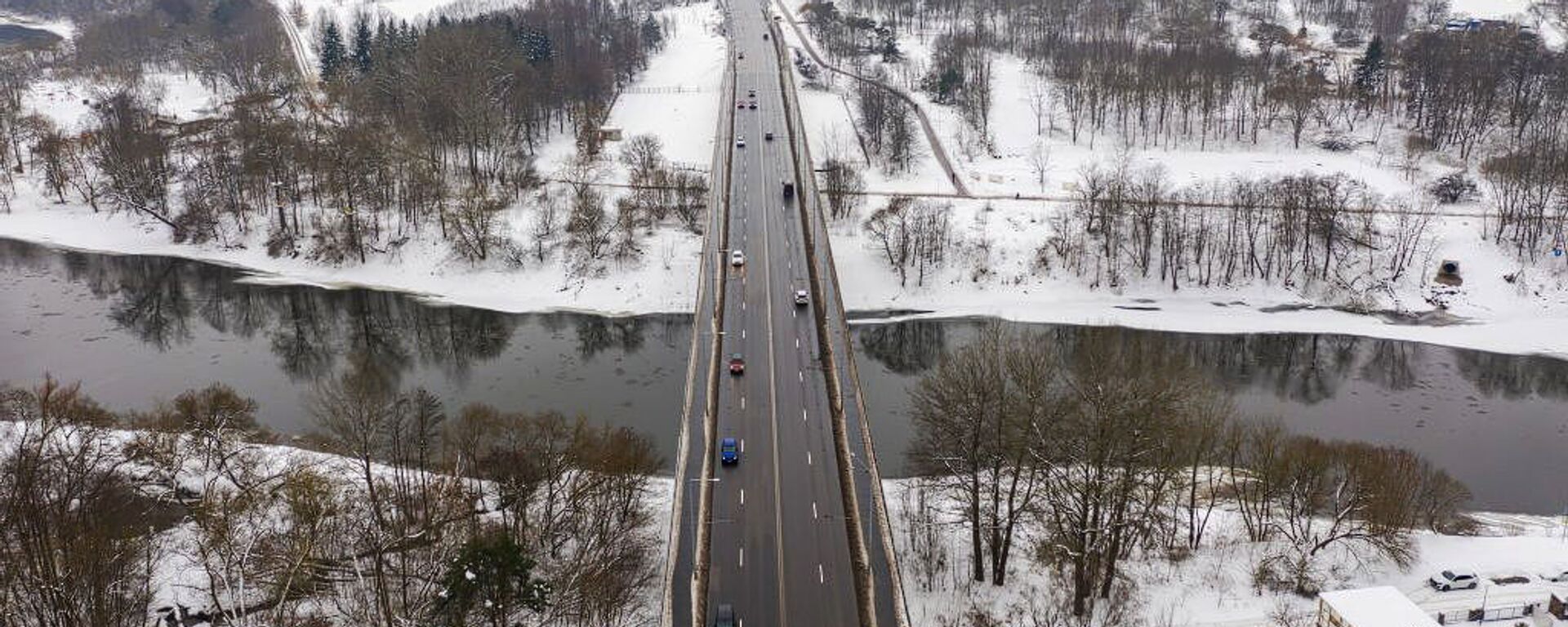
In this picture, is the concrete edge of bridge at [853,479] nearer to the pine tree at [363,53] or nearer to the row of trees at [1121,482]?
the row of trees at [1121,482]

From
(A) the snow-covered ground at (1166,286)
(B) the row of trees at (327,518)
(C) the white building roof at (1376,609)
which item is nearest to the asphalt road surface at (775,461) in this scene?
(B) the row of trees at (327,518)

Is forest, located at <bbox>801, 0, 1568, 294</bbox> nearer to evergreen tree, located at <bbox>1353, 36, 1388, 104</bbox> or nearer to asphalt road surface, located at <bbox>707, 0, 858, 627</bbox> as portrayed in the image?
evergreen tree, located at <bbox>1353, 36, 1388, 104</bbox>

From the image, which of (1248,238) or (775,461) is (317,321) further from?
(1248,238)

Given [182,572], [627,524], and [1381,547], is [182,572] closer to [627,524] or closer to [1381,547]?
[627,524]

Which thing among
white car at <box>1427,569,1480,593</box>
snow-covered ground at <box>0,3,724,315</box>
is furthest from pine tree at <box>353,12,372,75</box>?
white car at <box>1427,569,1480,593</box>

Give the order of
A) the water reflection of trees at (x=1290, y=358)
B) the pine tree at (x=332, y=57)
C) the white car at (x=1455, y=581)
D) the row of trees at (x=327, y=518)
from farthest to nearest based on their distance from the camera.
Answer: the pine tree at (x=332, y=57) < the water reflection of trees at (x=1290, y=358) < the white car at (x=1455, y=581) < the row of trees at (x=327, y=518)
